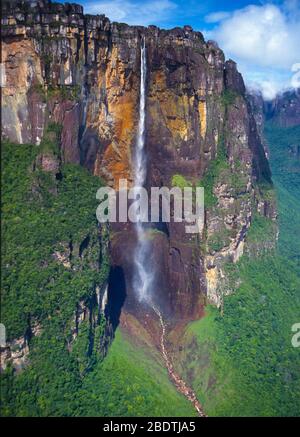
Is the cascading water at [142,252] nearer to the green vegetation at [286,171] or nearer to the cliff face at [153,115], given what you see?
the cliff face at [153,115]

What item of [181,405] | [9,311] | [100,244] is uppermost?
[100,244]

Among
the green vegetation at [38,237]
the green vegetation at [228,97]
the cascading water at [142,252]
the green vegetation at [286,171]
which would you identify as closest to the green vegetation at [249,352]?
the cascading water at [142,252]

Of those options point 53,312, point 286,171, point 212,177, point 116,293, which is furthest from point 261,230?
point 286,171

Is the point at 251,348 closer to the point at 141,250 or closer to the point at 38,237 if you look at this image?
the point at 141,250

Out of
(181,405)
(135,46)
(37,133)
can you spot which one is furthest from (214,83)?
(181,405)

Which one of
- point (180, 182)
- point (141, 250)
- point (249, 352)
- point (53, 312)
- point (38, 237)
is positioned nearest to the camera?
point (53, 312)

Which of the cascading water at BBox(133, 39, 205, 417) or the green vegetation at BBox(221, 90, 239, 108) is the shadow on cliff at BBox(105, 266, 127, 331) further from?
the green vegetation at BBox(221, 90, 239, 108)
